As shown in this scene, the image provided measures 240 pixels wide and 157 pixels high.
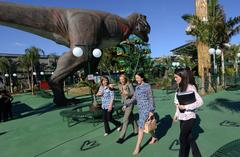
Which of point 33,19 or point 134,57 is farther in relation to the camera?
point 134,57

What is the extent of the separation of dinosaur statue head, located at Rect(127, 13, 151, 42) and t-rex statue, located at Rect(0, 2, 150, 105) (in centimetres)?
196

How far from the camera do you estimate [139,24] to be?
15750 mm

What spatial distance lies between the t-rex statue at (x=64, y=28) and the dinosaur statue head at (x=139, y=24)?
1.96 meters

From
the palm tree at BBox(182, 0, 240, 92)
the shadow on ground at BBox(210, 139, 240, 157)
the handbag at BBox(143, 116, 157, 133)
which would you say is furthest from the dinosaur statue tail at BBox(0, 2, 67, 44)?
the shadow on ground at BBox(210, 139, 240, 157)

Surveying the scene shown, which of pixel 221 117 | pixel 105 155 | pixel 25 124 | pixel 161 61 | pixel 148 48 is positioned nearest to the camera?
pixel 105 155

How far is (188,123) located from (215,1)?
13777 millimetres

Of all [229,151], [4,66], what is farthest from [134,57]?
[229,151]

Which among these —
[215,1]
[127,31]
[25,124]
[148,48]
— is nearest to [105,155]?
[25,124]

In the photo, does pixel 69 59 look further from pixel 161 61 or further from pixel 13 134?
pixel 161 61

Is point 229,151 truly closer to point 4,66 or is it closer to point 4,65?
point 4,66

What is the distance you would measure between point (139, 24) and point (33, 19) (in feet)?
18.1

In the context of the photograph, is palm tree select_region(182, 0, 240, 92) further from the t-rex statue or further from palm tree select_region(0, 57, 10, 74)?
palm tree select_region(0, 57, 10, 74)

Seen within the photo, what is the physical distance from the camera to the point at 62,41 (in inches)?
521

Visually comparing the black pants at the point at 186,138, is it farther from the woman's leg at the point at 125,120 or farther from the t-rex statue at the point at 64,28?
the t-rex statue at the point at 64,28
